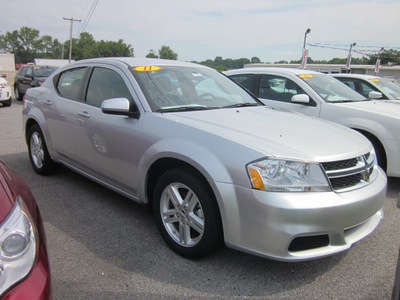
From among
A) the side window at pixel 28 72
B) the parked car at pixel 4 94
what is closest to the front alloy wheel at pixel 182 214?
the parked car at pixel 4 94

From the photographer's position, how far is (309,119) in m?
3.38

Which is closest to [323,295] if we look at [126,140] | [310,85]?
[126,140]

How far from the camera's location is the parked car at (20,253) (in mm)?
1354

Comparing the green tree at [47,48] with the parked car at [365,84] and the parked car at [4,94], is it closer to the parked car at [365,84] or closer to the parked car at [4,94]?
the parked car at [4,94]

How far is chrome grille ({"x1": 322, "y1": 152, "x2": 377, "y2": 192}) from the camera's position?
7.86 ft

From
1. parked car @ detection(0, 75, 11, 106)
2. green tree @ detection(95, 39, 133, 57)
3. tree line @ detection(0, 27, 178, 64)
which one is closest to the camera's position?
parked car @ detection(0, 75, 11, 106)

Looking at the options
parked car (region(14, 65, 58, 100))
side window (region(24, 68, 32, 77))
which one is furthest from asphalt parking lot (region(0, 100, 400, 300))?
side window (region(24, 68, 32, 77))

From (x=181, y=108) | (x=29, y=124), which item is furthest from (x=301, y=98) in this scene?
(x=29, y=124)

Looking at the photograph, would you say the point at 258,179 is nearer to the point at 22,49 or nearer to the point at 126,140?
the point at 126,140

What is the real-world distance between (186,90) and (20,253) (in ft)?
7.87

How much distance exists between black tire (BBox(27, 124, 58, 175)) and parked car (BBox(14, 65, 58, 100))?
10.8 m

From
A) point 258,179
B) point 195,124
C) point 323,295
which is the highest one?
point 195,124

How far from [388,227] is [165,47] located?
14165 centimetres

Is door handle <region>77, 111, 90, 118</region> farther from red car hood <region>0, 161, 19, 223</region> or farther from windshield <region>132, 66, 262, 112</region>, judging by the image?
red car hood <region>0, 161, 19, 223</region>
